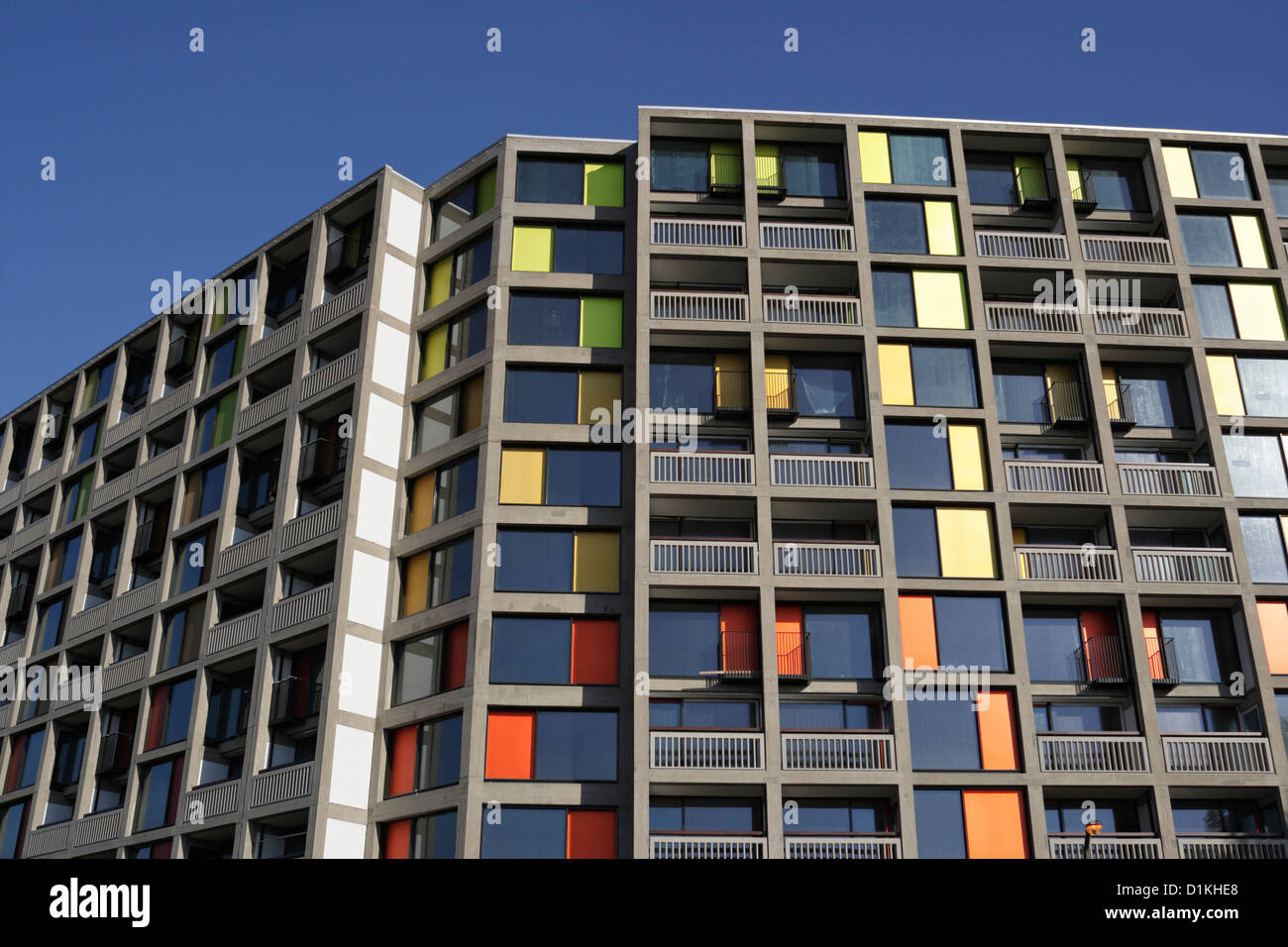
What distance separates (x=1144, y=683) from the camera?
38156 millimetres

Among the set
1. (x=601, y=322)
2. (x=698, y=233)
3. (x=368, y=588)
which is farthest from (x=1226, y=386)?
(x=368, y=588)

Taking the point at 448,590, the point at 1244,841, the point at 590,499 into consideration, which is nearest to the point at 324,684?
the point at 448,590

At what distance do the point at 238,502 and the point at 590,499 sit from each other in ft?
50.4

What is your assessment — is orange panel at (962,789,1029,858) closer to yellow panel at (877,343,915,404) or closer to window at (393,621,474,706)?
yellow panel at (877,343,915,404)

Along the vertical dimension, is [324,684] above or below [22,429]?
below

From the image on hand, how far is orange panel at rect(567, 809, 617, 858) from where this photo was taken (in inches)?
1455

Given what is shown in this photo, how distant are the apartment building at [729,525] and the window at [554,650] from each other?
0.10 m

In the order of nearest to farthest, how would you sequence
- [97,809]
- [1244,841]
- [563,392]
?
[1244,841] → [563,392] → [97,809]

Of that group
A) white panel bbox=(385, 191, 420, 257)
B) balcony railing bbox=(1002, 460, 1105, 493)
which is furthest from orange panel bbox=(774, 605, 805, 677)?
white panel bbox=(385, 191, 420, 257)

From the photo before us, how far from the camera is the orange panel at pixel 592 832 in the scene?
37.0m

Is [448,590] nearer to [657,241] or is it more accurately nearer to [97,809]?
[657,241]
